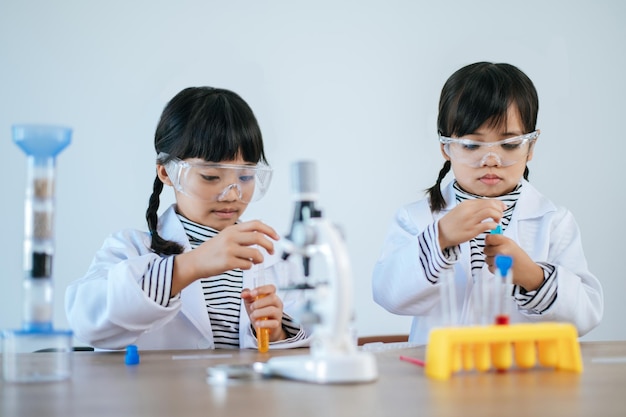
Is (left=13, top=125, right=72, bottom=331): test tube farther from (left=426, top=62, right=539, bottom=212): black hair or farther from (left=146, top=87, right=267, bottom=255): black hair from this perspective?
(left=426, top=62, right=539, bottom=212): black hair

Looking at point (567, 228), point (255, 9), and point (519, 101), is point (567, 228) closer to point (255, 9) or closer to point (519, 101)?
point (519, 101)

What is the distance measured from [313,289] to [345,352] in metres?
0.10

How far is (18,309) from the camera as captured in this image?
3.36 metres

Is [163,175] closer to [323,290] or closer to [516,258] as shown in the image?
[516,258]

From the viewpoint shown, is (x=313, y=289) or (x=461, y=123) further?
(x=461, y=123)

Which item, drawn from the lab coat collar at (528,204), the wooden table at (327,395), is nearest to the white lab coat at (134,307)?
the wooden table at (327,395)

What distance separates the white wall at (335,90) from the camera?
136 inches

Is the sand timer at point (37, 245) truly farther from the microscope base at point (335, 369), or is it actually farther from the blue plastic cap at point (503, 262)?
the blue plastic cap at point (503, 262)

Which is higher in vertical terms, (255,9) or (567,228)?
(255,9)

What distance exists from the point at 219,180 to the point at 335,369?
0.97 m

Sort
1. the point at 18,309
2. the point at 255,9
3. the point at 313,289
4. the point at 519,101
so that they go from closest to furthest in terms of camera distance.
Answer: the point at 313,289 → the point at 519,101 → the point at 18,309 → the point at 255,9

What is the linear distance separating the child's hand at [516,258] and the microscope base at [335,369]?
2.22 feet

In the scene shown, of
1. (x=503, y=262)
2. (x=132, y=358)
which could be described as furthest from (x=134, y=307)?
(x=503, y=262)

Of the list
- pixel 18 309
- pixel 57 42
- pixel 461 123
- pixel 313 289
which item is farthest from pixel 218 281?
pixel 57 42
